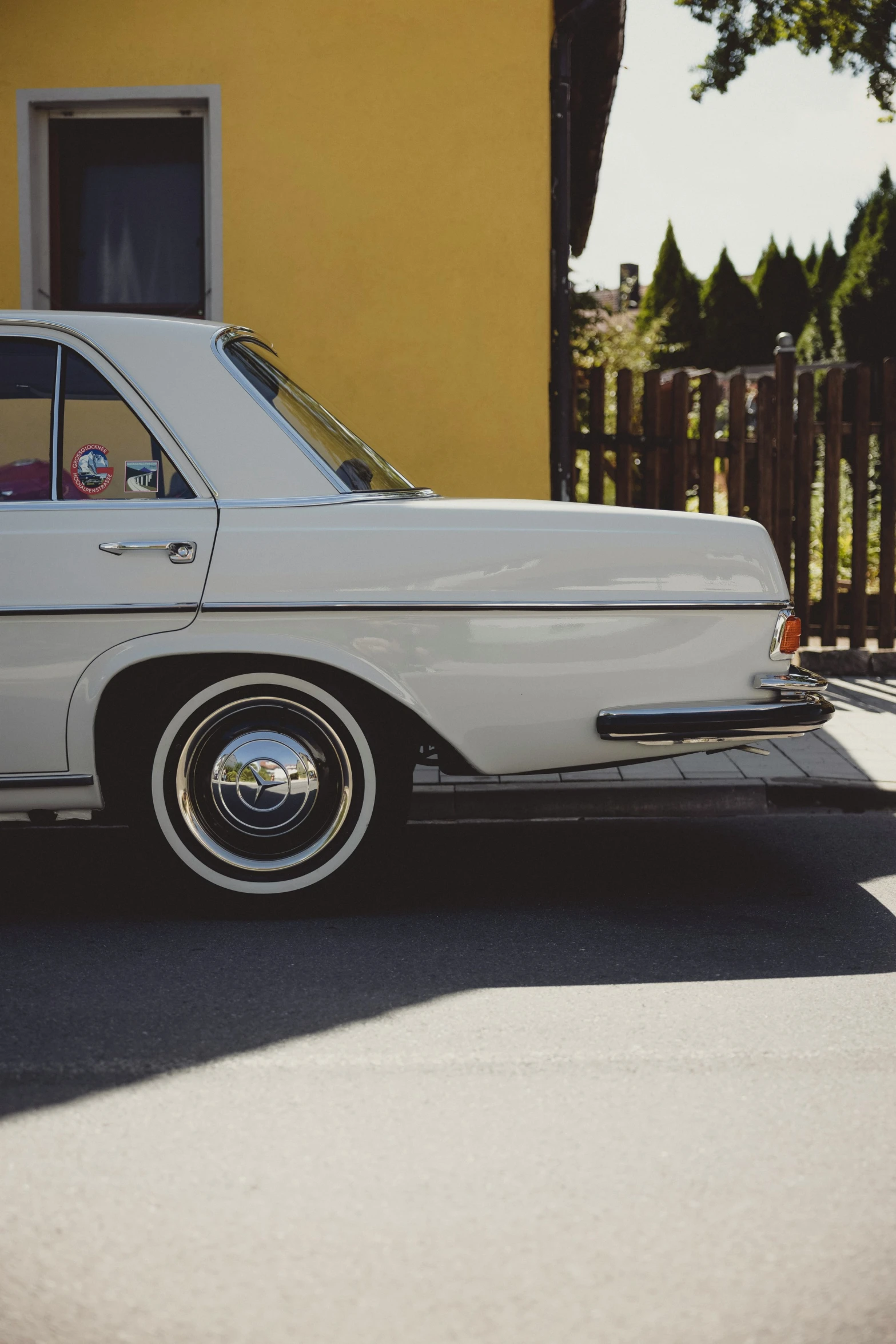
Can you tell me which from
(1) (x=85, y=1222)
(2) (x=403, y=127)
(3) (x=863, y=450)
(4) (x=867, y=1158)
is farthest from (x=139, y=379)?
(3) (x=863, y=450)

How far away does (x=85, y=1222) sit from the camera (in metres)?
2.56

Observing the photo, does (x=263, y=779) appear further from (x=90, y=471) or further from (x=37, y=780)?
(x=90, y=471)

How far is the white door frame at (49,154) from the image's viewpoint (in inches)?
329

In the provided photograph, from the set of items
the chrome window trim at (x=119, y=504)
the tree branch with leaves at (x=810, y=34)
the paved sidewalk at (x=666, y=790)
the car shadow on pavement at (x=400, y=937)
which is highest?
the tree branch with leaves at (x=810, y=34)

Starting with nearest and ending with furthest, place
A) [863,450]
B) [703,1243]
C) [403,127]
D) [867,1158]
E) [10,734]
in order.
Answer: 1. [703,1243]
2. [867,1158]
3. [10,734]
4. [403,127]
5. [863,450]

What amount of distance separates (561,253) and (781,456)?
7.66ft

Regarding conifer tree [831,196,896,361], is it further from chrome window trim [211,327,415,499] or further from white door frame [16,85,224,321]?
chrome window trim [211,327,415,499]

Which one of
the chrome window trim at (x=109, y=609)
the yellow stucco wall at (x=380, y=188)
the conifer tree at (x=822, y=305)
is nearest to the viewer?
the chrome window trim at (x=109, y=609)

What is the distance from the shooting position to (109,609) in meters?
4.35

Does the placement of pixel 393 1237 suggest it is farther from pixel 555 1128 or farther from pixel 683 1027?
pixel 683 1027

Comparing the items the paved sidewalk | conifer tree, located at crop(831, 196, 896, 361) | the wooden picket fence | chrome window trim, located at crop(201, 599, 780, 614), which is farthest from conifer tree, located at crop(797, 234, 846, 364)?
chrome window trim, located at crop(201, 599, 780, 614)

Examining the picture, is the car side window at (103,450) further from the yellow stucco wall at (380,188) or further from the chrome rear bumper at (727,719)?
the yellow stucco wall at (380,188)

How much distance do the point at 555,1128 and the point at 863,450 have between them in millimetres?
7760

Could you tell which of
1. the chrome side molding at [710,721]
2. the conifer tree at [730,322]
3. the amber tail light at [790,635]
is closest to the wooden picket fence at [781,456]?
the amber tail light at [790,635]
